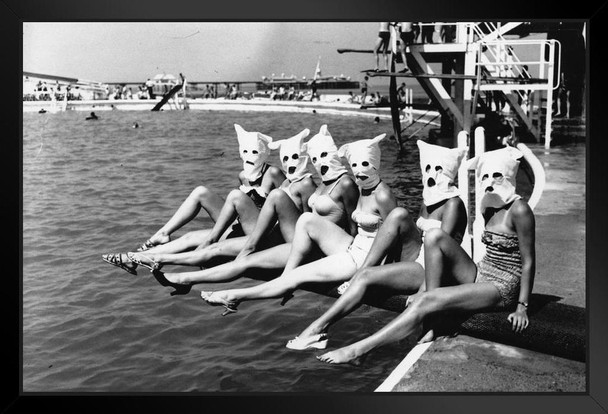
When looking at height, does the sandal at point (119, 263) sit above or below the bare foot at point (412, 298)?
above

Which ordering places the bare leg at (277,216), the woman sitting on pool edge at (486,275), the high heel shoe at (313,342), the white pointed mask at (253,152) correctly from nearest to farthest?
the woman sitting on pool edge at (486,275) → the high heel shoe at (313,342) → the bare leg at (277,216) → the white pointed mask at (253,152)

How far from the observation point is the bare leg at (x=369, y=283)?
481 cm

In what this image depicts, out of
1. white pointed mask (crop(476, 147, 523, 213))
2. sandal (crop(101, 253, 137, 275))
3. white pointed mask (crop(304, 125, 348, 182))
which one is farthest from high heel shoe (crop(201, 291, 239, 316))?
white pointed mask (crop(476, 147, 523, 213))

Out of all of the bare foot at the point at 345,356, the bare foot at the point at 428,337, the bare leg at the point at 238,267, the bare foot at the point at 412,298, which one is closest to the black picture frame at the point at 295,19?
the bare foot at the point at 345,356

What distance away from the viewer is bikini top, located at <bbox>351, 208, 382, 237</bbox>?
504 centimetres

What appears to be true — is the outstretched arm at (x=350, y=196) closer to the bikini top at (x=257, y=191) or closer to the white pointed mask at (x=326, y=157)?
the white pointed mask at (x=326, y=157)

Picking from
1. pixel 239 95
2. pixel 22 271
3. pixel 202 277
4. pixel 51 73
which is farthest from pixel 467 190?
pixel 239 95

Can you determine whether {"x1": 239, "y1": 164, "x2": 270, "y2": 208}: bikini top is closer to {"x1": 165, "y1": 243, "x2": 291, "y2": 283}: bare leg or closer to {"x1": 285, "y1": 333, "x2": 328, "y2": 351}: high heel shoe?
{"x1": 165, "y1": 243, "x2": 291, "y2": 283}: bare leg

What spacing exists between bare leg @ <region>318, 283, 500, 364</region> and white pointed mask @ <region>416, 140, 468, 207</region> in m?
0.61

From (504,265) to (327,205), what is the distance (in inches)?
53.6

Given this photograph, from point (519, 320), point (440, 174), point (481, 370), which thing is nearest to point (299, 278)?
point (440, 174)

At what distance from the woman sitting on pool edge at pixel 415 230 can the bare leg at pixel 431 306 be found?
215 mm

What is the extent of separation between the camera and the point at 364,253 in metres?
5.10

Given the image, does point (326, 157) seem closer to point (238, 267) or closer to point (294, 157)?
point (294, 157)
